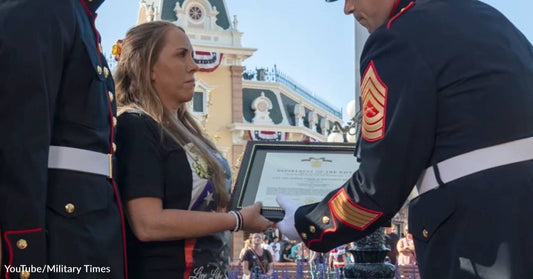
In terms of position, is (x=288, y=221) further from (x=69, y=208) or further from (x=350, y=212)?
(x=69, y=208)

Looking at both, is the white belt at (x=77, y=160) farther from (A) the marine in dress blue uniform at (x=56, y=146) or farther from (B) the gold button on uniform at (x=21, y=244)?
(B) the gold button on uniform at (x=21, y=244)

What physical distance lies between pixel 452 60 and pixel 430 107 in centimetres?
18

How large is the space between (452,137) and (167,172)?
3.96 ft

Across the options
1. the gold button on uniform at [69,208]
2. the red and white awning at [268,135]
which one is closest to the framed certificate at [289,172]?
the gold button on uniform at [69,208]

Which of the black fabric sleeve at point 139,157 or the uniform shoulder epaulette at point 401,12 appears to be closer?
the uniform shoulder epaulette at point 401,12

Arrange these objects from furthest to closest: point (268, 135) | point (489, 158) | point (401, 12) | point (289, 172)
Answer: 1. point (268, 135)
2. point (289, 172)
3. point (401, 12)
4. point (489, 158)

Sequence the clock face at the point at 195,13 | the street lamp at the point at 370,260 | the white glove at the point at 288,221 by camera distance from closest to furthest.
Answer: the white glove at the point at 288,221
the street lamp at the point at 370,260
the clock face at the point at 195,13

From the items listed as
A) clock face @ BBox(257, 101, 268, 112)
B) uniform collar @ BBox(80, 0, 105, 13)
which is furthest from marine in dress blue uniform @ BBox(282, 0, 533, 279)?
clock face @ BBox(257, 101, 268, 112)

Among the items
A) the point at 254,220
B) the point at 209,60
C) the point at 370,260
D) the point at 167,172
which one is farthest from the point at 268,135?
the point at 167,172

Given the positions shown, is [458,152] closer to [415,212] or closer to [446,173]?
[446,173]

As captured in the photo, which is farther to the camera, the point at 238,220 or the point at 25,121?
the point at 238,220

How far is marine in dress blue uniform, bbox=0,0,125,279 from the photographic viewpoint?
2.44m

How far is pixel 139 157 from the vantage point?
10.4 feet

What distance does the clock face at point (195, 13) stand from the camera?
43906mm
